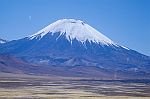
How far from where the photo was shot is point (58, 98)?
7662 centimetres

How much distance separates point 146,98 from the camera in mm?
80938

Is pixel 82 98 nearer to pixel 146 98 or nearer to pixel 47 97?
pixel 47 97

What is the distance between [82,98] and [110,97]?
682cm

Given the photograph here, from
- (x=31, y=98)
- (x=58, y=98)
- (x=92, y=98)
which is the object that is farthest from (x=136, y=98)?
(x=31, y=98)

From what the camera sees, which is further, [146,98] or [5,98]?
[146,98]

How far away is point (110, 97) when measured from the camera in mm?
82062

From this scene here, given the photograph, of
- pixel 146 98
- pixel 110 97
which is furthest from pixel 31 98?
pixel 146 98

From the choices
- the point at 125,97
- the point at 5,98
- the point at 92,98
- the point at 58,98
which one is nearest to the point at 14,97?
the point at 5,98

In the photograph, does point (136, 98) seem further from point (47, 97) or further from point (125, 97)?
point (47, 97)

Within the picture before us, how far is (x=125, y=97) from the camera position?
269 ft

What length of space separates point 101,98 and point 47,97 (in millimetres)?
10484

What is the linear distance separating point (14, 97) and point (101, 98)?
1669 centimetres

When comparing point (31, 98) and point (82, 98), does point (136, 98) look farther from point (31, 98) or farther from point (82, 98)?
point (31, 98)

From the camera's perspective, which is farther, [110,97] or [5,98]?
[110,97]
